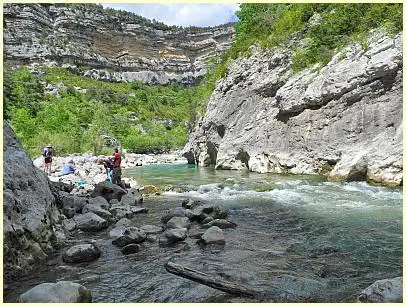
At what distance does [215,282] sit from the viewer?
20.4 ft

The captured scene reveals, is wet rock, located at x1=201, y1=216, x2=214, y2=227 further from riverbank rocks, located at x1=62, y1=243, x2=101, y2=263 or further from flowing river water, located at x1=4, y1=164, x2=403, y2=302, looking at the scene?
riverbank rocks, located at x1=62, y1=243, x2=101, y2=263

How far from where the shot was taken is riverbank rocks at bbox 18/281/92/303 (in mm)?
5301

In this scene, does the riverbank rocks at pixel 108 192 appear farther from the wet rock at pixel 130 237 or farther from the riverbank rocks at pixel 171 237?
the riverbank rocks at pixel 171 237

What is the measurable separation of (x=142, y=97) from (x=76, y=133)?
70.3m

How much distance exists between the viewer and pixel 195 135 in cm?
4131

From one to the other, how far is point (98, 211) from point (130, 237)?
10.7 feet

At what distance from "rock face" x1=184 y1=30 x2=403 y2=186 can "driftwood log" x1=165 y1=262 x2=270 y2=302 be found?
1355cm

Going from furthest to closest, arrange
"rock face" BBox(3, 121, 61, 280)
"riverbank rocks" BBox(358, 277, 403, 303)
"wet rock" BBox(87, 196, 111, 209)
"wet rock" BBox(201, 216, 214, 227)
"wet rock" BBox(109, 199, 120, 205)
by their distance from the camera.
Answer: "wet rock" BBox(109, 199, 120, 205), "wet rock" BBox(87, 196, 111, 209), "wet rock" BBox(201, 216, 214, 227), "rock face" BBox(3, 121, 61, 280), "riverbank rocks" BBox(358, 277, 403, 303)

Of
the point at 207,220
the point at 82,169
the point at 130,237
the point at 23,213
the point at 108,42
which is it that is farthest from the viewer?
the point at 108,42

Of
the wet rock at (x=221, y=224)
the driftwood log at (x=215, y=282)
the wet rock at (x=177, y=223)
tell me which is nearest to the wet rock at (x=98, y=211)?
the wet rock at (x=177, y=223)

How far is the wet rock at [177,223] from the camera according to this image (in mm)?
10664

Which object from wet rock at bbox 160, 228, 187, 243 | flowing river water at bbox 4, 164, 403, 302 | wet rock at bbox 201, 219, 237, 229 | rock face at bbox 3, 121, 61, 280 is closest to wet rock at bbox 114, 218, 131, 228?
flowing river water at bbox 4, 164, 403, 302

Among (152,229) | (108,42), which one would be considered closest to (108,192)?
(152,229)

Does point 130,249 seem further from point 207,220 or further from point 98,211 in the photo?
point 98,211
